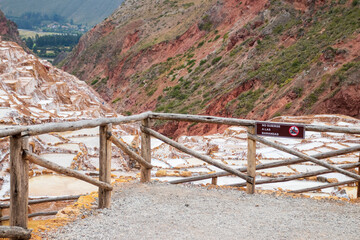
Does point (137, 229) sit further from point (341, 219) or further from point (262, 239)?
point (341, 219)

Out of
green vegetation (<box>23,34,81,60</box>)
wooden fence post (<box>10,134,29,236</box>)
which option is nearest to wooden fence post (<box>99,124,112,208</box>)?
wooden fence post (<box>10,134,29,236</box>)

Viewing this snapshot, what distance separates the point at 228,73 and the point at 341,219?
24.8 meters

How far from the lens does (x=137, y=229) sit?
400 centimetres

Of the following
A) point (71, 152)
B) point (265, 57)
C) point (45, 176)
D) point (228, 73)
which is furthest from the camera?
point (228, 73)

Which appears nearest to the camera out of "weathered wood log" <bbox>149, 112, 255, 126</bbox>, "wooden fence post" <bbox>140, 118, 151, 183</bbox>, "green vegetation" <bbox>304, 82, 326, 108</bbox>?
"weathered wood log" <bbox>149, 112, 255, 126</bbox>

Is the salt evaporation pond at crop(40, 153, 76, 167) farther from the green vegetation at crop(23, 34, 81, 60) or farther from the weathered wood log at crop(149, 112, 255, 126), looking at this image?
the green vegetation at crop(23, 34, 81, 60)

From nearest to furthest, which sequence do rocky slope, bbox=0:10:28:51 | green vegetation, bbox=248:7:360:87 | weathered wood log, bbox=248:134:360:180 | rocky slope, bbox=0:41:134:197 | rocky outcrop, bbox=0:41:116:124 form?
weathered wood log, bbox=248:134:360:180 < rocky slope, bbox=0:41:134:197 < rocky outcrop, bbox=0:41:116:124 < green vegetation, bbox=248:7:360:87 < rocky slope, bbox=0:10:28:51

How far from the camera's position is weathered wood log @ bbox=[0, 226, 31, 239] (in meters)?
3.35

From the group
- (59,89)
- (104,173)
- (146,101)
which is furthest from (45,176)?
(146,101)

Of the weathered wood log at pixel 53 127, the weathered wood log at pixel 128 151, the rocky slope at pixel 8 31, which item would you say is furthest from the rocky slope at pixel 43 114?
the rocky slope at pixel 8 31

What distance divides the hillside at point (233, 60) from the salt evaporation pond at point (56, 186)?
43.0 ft

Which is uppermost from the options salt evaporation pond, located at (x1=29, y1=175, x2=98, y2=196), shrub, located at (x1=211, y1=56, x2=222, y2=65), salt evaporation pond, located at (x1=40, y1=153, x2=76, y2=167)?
shrub, located at (x1=211, y1=56, x2=222, y2=65)

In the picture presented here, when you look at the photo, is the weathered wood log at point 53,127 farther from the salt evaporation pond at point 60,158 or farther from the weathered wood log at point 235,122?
the salt evaporation pond at point 60,158

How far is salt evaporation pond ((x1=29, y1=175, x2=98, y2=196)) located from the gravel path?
2.26 m
